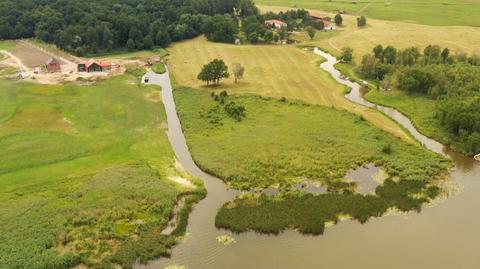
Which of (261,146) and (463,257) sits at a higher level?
(261,146)

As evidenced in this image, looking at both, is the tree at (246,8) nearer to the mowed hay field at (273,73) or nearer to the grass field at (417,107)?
the mowed hay field at (273,73)

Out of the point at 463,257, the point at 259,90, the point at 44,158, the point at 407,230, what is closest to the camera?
the point at 463,257

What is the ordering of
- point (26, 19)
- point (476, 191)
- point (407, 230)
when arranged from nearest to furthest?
point (407, 230)
point (476, 191)
point (26, 19)

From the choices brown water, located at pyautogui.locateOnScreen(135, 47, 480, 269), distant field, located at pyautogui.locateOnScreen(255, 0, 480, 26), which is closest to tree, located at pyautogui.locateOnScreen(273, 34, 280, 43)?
distant field, located at pyautogui.locateOnScreen(255, 0, 480, 26)

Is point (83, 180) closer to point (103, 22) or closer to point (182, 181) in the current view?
point (182, 181)

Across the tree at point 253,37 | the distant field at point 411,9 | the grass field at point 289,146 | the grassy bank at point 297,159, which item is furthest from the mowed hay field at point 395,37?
the grassy bank at point 297,159

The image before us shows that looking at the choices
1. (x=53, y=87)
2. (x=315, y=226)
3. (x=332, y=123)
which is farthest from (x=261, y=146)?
(x=53, y=87)

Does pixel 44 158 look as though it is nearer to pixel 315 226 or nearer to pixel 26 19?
pixel 315 226
